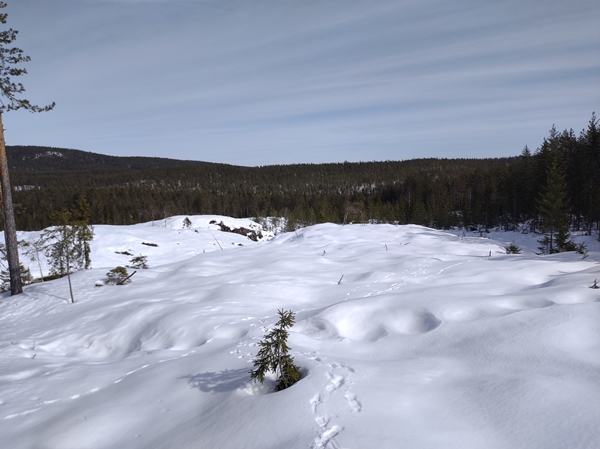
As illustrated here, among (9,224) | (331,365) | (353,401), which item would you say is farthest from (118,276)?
(353,401)

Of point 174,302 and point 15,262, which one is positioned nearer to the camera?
point 174,302

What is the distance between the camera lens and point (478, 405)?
302cm

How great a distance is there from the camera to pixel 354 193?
105 metres

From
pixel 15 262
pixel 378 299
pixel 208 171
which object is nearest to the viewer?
pixel 378 299

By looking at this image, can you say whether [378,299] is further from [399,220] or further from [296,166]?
[296,166]

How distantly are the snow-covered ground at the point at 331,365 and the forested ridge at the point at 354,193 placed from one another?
777 cm

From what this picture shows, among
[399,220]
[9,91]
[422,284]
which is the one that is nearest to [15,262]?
[9,91]

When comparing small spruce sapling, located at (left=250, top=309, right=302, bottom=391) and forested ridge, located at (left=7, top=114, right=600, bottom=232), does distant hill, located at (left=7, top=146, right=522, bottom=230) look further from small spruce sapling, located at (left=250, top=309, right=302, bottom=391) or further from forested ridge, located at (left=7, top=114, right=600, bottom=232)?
small spruce sapling, located at (left=250, top=309, right=302, bottom=391)

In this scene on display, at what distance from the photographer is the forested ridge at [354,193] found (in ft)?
125

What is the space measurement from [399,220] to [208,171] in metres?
124

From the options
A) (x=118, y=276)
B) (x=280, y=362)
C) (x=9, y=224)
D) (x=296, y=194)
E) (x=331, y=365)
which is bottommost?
(x=118, y=276)

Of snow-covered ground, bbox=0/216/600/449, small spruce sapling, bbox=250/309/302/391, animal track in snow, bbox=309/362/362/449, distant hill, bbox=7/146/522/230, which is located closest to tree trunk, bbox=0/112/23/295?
distant hill, bbox=7/146/522/230

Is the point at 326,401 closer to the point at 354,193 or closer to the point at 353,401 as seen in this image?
the point at 353,401

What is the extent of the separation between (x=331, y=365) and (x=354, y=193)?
10284cm
